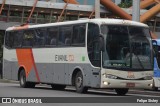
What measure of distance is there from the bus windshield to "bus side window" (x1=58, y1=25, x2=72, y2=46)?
281 cm

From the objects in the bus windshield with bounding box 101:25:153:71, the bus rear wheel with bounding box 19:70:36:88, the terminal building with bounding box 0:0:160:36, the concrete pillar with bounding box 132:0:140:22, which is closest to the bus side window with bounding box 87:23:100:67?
the bus windshield with bounding box 101:25:153:71

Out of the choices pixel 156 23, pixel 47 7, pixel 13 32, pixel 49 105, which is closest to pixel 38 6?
pixel 47 7

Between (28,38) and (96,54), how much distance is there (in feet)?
23.8

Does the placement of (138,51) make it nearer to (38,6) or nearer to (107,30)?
(107,30)

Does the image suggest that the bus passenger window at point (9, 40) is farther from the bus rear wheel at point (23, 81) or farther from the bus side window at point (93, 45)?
the bus side window at point (93, 45)

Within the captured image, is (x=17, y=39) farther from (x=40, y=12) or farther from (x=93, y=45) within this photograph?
(x=40, y=12)

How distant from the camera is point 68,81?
25.0 meters

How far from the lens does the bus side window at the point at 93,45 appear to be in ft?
74.6

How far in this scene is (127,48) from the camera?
2283cm

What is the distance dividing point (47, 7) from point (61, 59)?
57.9 m

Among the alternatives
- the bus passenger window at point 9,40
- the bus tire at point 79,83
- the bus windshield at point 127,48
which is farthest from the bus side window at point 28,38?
the bus windshield at point 127,48

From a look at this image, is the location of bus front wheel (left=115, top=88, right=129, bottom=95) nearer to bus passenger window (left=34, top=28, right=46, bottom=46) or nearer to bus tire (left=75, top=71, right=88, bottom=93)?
bus tire (left=75, top=71, right=88, bottom=93)

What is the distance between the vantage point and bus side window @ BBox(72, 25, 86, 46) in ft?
78.4

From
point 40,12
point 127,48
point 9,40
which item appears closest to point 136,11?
point 9,40
